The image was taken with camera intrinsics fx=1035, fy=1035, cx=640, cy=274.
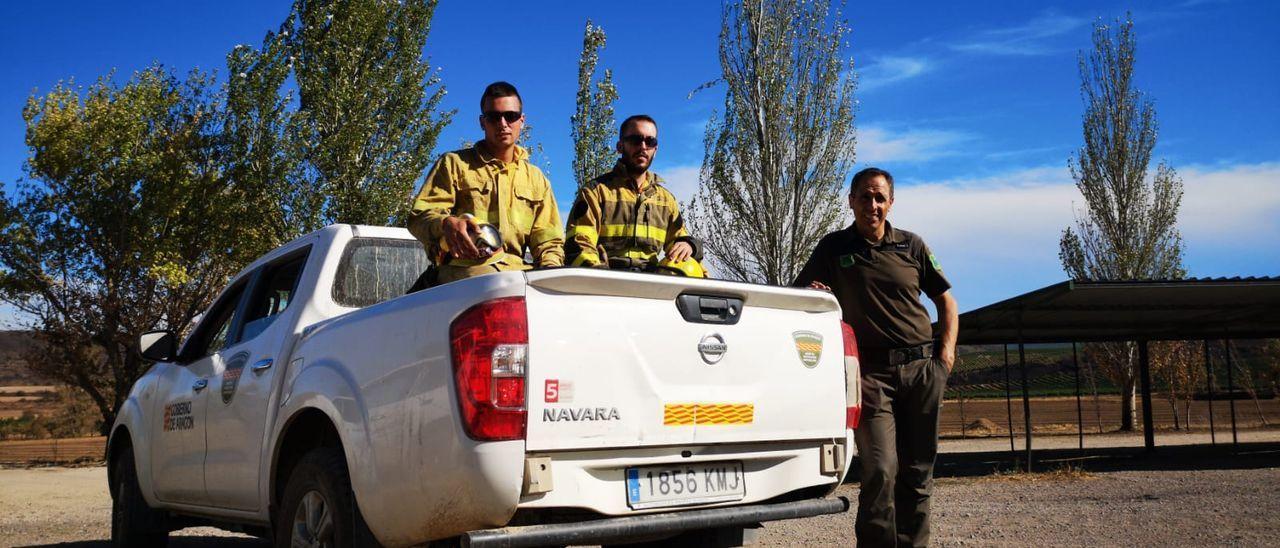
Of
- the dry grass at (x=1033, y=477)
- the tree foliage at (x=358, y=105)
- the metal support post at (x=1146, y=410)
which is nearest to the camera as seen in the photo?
the dry grass at (x=1033, y=477)

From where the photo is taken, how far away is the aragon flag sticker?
3.75 meters

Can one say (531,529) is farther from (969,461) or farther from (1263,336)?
(1263,336)

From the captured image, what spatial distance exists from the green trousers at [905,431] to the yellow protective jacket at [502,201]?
5.30ft

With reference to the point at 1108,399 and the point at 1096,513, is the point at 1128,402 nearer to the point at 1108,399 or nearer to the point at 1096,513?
the point at 1096,513

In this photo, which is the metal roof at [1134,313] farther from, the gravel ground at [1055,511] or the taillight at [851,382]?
the taillight at [851,382]

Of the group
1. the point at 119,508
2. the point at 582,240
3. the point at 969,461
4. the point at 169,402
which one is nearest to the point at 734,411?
the point at 582,240

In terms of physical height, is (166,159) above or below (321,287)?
above

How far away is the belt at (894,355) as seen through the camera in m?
4.94

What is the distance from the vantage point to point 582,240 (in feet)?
15.4

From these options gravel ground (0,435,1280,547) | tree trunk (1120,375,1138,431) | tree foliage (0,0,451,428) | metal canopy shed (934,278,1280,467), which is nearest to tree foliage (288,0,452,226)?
tree foliage (0,0,451,428)

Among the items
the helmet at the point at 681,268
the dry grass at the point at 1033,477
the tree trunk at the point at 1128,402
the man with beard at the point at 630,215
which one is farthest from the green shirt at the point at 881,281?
the tree trunk at the point at 1128,402

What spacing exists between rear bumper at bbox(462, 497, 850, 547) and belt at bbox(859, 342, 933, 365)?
4.71 feet

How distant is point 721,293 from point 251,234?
2145cm

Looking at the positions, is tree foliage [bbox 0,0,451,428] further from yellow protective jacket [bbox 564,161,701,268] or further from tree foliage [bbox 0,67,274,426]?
yellow protective jacket [bbox 564,161,701,268]
